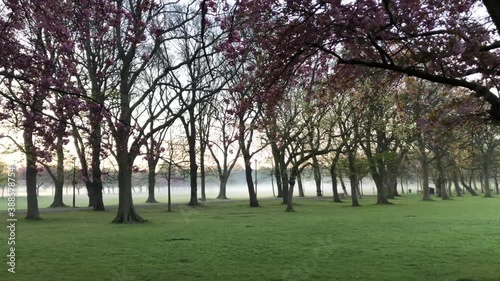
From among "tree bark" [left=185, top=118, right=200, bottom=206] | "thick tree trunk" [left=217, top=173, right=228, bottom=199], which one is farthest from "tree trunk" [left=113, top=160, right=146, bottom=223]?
"thick tree trunk" [left=217, top=173, right=228, bottom=199]

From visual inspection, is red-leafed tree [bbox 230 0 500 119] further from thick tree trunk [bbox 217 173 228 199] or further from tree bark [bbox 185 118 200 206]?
thick tree trunk [bbox 217 173 228 199]

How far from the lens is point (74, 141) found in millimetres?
31406

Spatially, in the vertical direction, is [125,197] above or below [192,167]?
below

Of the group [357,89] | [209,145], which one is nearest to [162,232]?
[357,89]

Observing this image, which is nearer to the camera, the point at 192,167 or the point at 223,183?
the point at 192,167

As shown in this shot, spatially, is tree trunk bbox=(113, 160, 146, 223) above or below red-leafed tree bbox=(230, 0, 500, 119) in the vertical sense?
below

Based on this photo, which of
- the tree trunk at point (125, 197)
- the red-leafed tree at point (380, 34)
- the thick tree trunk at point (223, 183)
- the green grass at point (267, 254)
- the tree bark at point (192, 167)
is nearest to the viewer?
the red-leafed tree at point (380, 34)

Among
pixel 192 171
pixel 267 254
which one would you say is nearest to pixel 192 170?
pixel 192 171

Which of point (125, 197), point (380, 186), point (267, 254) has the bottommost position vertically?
point (267, 254)

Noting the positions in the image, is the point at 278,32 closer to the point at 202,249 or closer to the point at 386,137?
the point at 202,249

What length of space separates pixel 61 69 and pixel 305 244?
775 cm

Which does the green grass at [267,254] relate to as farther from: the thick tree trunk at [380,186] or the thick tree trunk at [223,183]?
the thick tree trunk at [223,183]

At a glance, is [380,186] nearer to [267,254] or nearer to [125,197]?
[125,197]

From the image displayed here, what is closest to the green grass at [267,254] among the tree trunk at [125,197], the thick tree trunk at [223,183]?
the tree trunk at [125,197]
